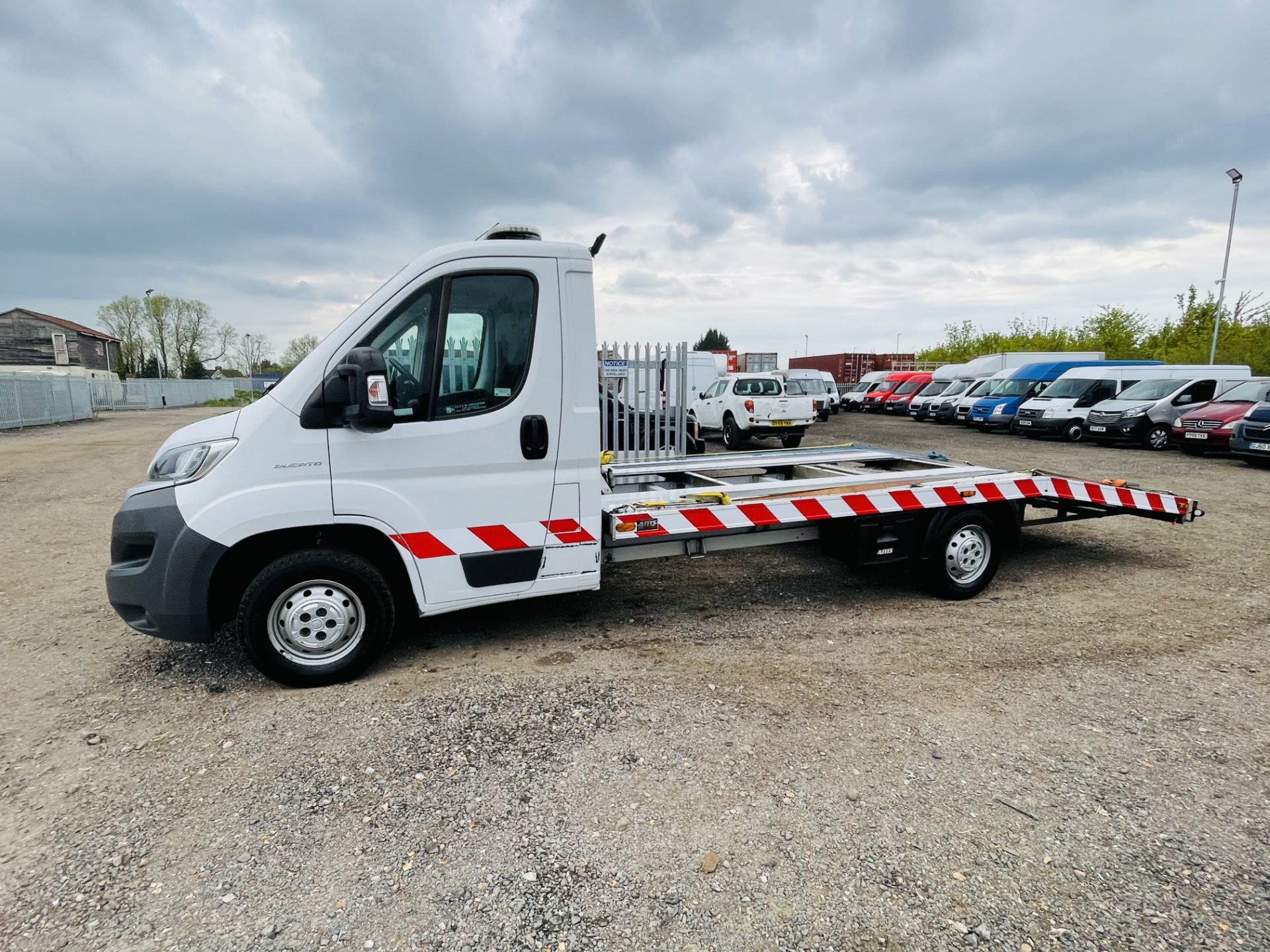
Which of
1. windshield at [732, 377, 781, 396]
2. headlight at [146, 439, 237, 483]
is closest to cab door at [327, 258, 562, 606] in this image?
headlight at [146, 439, 237, 483]

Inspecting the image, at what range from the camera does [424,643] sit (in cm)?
454

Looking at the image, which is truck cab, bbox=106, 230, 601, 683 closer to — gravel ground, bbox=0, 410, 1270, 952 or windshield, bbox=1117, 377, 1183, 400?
gravel ground, bbox=0, 410, 1270, 952

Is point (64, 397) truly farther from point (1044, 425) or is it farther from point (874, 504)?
point (1044, 425)

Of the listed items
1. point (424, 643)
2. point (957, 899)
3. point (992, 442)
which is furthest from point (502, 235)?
point (992, 442)

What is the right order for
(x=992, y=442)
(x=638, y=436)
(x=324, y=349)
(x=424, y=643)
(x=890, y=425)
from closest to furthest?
(x=324, y=349)
(x=424, y=643)
(x=638, y=436)
(x=992, y=442)
(x=890, y=425)

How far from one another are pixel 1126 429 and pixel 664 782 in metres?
17.3

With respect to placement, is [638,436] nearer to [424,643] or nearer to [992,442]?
[424,643]

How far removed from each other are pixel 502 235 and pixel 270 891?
3411 millimetres

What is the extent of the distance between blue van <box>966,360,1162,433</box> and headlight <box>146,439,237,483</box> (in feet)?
68.6

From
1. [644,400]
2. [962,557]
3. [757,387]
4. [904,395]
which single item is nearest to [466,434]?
[962,557]

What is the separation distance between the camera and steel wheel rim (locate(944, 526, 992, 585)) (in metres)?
5.33

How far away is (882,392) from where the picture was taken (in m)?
32.4

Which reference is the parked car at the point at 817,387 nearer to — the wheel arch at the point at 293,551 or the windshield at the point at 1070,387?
the windshield at the point at 1070,387

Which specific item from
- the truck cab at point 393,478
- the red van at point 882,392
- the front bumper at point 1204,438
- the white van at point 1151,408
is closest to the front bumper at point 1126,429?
the white van at point 1151,408
